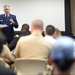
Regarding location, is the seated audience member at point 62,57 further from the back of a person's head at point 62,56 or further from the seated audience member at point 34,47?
the seated audience member at point 34,47

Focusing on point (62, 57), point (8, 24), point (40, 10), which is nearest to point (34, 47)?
point (62, 57)

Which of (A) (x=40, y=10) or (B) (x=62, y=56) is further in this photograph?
(A) (x=40, y=10)

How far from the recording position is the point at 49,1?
8.16 metres

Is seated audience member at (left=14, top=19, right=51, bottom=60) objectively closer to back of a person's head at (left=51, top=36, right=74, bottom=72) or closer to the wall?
back of a person's head at (left=51, top=36, right=74, bottom=72)

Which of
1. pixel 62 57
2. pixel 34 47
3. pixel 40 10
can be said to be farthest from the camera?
pixel 40 10

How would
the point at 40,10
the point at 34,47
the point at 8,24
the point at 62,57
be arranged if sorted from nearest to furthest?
the point at 62,57 < the point at 34,47 < the point at 8,24 < the point at 40,10

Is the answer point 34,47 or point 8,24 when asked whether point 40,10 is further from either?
point 34,47

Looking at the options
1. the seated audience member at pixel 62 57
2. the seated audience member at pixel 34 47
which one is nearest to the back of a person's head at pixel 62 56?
the seated audience member at pixel 62 57

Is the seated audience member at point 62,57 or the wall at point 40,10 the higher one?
the wall at point 40,10

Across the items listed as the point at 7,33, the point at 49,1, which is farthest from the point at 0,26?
the point at 49,1

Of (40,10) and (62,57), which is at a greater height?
(40,10)

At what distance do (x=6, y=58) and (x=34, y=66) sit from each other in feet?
1.46

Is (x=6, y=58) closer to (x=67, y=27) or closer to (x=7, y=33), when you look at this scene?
(x=7, y=33)

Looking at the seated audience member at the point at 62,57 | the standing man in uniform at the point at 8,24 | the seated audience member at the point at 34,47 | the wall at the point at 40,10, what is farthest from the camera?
the wall at the point at 40,10
